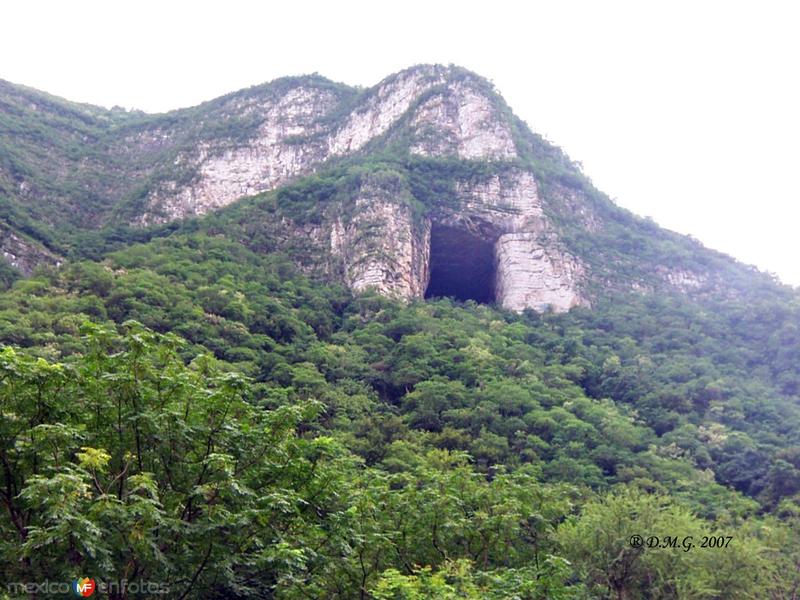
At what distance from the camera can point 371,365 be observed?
113ft

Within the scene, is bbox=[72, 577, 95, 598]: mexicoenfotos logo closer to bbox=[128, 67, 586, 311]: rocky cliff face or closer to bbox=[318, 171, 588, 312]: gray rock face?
bbox=[318, 171, 588, 312]: gray rock face

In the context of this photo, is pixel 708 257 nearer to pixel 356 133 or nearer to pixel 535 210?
pixel 535 210

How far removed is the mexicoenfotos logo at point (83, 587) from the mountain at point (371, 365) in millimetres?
145

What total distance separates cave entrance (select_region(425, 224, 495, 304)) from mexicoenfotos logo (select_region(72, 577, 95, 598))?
4733cm

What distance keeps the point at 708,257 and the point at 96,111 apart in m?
69.4

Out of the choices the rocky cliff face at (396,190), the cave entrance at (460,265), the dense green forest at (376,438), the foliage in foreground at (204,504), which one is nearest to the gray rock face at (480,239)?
the rocky cliff face at (396,190)

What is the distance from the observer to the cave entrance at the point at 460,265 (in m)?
55.7

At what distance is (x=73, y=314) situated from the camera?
29.7 meters

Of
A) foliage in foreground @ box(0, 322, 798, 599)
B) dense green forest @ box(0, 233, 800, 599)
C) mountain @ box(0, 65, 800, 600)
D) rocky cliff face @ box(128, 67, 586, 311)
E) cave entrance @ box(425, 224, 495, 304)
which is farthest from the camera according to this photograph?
cave entrance @ box(425, 224, 495, 304)

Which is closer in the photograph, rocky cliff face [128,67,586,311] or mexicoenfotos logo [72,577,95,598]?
mexicoenfotos logo [72,577,95,598]

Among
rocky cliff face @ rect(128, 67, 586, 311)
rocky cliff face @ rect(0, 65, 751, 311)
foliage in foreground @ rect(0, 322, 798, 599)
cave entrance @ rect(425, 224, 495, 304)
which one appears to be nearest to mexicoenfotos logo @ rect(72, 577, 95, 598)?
foliage in foreground @ rect(0, 322, 798, 599)

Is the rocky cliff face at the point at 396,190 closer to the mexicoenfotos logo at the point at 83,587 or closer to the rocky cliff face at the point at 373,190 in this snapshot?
the rocky cliff face at the point at 373,190

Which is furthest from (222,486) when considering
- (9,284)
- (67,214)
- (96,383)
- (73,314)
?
(67,214)

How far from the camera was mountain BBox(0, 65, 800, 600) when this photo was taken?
9.91 metres
